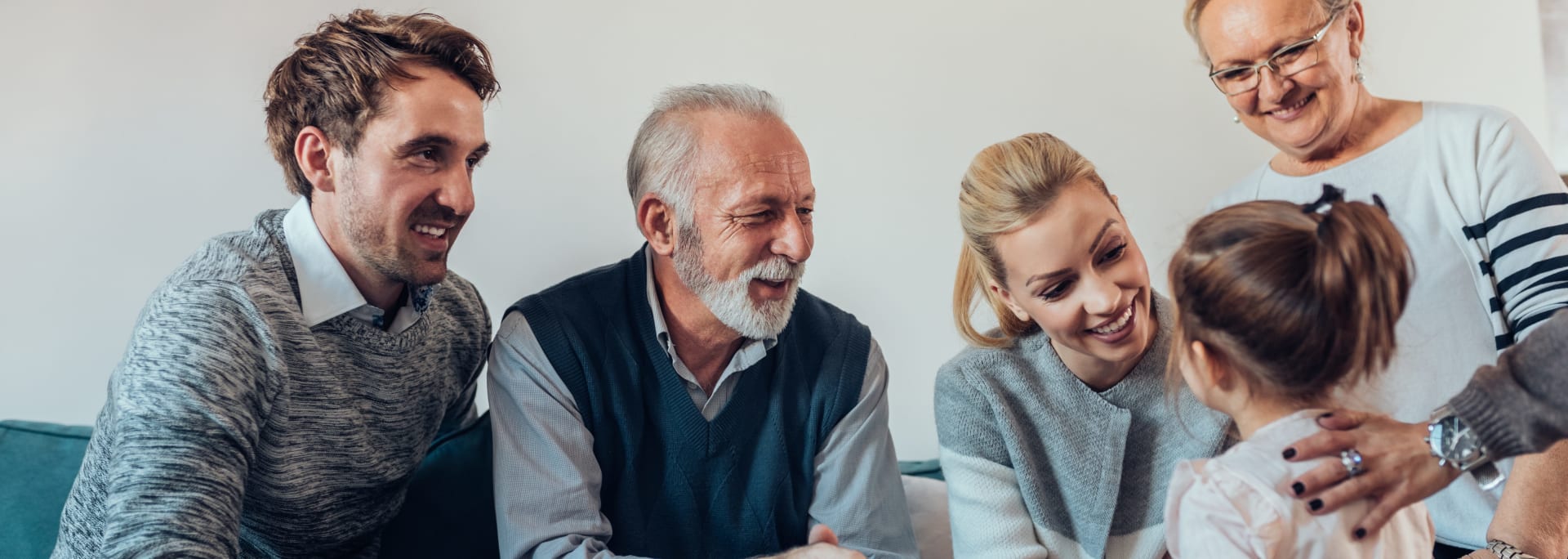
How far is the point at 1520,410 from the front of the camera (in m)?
1.07

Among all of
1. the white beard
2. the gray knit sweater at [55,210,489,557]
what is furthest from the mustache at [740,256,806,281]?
the gray knit sweater at [55,210,489,557]

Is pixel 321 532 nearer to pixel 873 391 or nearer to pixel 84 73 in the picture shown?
pixel 873 391

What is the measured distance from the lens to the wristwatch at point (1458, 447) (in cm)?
115

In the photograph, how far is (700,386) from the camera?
71.2 inches

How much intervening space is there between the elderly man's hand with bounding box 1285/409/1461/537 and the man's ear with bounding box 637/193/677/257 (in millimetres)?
968

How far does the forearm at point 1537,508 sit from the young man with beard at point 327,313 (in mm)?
1572

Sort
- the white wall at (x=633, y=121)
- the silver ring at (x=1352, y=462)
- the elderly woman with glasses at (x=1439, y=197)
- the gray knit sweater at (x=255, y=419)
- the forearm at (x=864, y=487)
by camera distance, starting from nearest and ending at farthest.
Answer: the silver ring at (x=1352, y=462) → the gray knit sweater at (x=255, y=419) → the elderly woman with glasses at (x=1439, y=197) → the forearm at (x=864, y=487) → the white wall at (x=633, y=121)

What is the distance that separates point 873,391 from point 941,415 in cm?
16

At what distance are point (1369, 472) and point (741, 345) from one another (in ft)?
3.15

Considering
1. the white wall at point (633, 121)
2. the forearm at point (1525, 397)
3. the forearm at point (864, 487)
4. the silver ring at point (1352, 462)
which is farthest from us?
the white wall at point (633, 121)

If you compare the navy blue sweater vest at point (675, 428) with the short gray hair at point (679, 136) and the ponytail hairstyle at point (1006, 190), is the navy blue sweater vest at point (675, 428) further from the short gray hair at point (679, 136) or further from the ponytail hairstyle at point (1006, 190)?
the ponytail hairstyle at point (1006, 190)

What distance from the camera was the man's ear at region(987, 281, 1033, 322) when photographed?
166 cm

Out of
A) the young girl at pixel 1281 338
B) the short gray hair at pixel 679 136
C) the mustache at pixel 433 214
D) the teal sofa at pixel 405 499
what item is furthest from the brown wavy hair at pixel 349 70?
the young girl at pixel 1281 338

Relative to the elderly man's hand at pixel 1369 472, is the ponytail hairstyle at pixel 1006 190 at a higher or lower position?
higher
